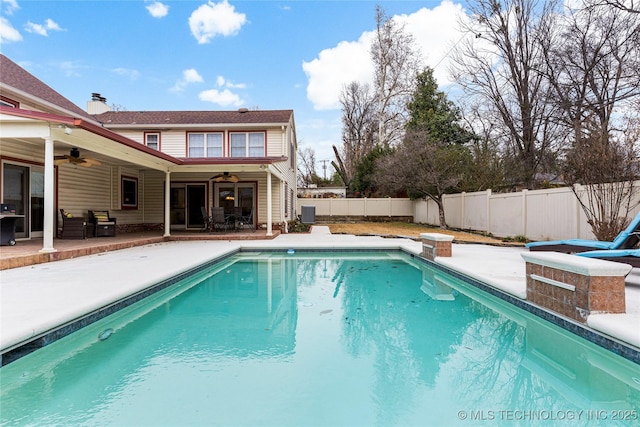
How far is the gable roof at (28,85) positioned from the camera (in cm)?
978

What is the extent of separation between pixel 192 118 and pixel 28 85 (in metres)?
5.47

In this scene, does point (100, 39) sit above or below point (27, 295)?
above

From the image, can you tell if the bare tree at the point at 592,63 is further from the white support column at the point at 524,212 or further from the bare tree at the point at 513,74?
the white support column at the point at 524,212

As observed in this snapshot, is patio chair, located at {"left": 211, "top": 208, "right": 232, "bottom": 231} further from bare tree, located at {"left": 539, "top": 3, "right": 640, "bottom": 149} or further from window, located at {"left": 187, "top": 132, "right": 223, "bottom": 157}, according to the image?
bare tree, located at {"left": 539, "top": 3, "right": 640, "bottom": 149}

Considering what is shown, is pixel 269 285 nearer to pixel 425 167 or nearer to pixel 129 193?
pixel 129 193

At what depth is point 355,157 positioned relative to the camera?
3123cm

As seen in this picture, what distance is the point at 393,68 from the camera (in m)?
25.3

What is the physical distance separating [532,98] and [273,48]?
12.1 meters

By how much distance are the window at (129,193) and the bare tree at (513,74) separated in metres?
15.3

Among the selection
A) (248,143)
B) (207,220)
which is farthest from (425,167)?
(207,220)

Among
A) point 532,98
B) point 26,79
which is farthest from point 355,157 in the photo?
point 26,79

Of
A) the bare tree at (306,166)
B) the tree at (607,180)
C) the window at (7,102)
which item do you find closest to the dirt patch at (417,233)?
the tree at (607,180)

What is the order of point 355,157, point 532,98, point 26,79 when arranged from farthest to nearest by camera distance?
point 355,157 → point 532,98 → point 26,79

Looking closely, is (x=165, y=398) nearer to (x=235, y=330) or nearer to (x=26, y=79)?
(x=235, y=330)
